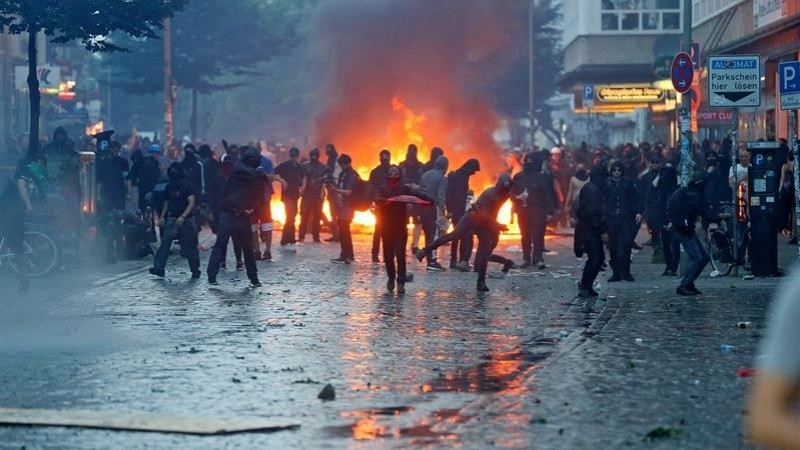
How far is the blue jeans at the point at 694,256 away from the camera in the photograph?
17.2m

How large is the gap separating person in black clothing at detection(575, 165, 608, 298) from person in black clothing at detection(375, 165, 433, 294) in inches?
69.2

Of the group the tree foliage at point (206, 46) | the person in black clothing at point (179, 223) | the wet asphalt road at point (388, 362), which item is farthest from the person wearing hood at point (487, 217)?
the tree foliage at point (206, 46)

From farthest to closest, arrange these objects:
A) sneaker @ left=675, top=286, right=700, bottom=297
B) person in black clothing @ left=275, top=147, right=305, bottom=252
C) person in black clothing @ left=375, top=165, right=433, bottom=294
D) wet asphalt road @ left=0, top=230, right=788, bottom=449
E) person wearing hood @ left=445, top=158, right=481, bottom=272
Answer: person in black clothing @ left=275, top=147, right=305, bottom=252, person wearing hood @ left=445, top=158, right=481, bottom=272, person in black clothing @ left=375, top=165, right=433, bottom=294, sneaker @ left=675, top=286, right=700, bottom=297, wet asphalt road @ left=0, top=230, right=788, bottom=449

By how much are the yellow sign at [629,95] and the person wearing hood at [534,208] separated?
1090 inches

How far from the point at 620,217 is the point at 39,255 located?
24.5 feet

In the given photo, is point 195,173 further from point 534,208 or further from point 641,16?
point 641,16

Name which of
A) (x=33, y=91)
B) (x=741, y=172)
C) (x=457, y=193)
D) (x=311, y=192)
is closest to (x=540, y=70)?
(x=311, y=192)

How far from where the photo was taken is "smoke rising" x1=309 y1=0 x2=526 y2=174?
153ft

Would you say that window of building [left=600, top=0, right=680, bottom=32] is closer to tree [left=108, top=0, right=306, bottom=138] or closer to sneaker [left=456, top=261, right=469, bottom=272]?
tree [left=108, top=0, right=306, bottom=138]

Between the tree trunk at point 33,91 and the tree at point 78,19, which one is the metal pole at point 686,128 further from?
the tree trunk at point 33,91

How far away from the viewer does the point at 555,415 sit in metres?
9.18

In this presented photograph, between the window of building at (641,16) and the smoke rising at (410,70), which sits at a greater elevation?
the window of building at (641,16)

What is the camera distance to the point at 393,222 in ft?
59.4

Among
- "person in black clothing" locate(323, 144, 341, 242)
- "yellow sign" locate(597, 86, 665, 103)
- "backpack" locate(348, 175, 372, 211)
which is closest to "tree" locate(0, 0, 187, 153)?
"person in black clothing" locate(323, 144, 341, 242)
